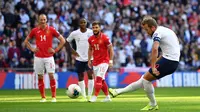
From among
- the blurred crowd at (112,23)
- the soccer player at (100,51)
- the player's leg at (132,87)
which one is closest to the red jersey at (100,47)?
the soccer player at (100,51)

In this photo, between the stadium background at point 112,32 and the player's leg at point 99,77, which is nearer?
the player's leg at point 99,77

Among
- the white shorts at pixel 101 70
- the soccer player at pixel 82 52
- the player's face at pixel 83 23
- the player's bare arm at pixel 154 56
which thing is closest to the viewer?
the player's bare arm at pixel 154 56

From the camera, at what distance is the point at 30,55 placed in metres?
33.7

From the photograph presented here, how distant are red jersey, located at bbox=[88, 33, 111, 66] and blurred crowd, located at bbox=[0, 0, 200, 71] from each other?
39.0 feet

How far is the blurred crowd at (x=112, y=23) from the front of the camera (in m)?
33.8

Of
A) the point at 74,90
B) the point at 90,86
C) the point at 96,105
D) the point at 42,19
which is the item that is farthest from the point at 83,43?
the point at 96,105

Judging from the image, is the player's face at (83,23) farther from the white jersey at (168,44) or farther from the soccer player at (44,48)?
the white jersey at (168,44)

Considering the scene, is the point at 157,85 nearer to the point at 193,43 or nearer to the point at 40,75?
the point at 193,43

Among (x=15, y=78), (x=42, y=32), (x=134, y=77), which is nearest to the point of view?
(x=42, y=32)

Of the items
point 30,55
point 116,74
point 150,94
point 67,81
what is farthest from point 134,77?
point 150,94

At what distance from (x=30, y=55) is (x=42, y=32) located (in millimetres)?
12376

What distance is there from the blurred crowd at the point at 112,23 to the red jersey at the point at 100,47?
39.0ft

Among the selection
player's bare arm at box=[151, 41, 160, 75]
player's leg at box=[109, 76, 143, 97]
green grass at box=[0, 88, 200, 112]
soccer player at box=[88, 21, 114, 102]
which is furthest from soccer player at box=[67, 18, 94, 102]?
player's bare arm at box=[151, 41, 160, 75]

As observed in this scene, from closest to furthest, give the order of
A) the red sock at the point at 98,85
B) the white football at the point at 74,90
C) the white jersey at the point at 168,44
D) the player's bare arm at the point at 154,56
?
the player's bare arm at the point at 154,56 < the white jersey at the point at 168,44 < the red sock at the point at 98,85 < the white football at the point at 74,90
